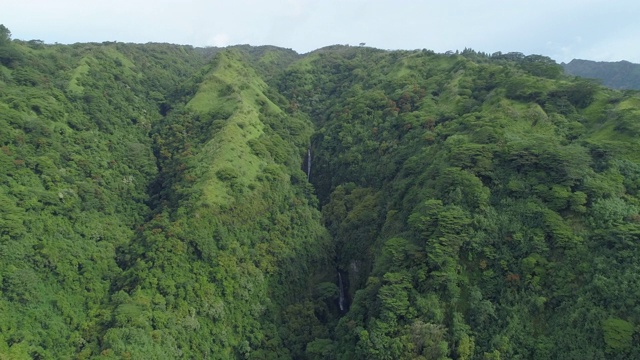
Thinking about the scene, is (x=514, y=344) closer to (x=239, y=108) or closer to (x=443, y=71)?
(x=239, y=108)

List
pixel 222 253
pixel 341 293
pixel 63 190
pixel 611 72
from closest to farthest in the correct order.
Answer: pixel 63 190
pixel 222 253
pixel 341 293
pixel 611 72

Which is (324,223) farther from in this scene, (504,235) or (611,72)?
(611,72)

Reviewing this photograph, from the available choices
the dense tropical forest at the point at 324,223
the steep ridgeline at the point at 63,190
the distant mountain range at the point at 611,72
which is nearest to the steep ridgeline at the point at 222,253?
the dense tropical forest at the point at 324,223

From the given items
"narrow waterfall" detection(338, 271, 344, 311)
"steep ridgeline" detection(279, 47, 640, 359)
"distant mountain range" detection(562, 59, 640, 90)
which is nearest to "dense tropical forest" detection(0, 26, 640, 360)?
"steep ridgeline" detection(279, 47, 640, 359)

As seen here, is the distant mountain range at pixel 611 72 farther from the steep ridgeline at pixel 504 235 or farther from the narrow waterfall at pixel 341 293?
the narrow waterfall at pixel 341 293

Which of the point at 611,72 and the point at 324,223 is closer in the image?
the point at 324,223

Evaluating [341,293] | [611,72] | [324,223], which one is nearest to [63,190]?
[324,223]
